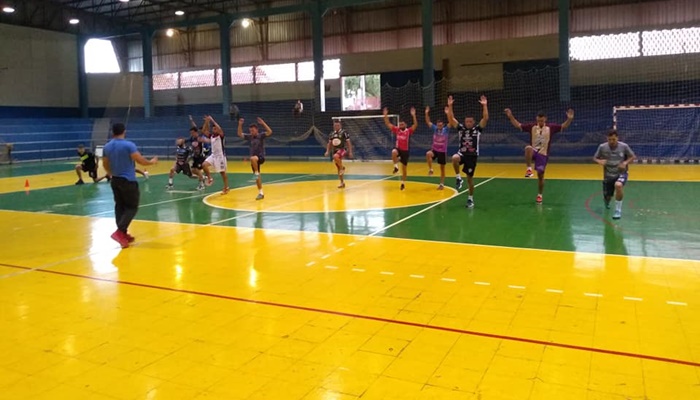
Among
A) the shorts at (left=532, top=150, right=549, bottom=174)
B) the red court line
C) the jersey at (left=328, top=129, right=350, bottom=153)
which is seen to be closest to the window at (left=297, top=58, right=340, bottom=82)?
the jersey at (left=328, top=129, right=350, bottom=153)

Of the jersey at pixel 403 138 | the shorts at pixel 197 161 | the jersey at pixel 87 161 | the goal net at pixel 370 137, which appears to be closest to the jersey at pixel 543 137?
the jersey at pixel 403 138

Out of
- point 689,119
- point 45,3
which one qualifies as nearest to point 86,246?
point 689,119

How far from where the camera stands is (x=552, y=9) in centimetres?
3241

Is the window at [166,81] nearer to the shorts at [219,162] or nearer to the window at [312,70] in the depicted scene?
the window at [312,70]

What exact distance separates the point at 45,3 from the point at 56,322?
41.4 meters

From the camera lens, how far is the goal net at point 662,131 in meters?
23.8

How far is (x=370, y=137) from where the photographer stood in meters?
30.2

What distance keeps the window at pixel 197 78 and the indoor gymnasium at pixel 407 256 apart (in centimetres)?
1436

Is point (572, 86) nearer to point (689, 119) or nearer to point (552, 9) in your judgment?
point (552, 9)

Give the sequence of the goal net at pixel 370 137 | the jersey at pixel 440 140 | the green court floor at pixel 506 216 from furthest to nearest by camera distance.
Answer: the goal net at pixel 370 137 < the jersey at pixel 440 140 < the green court floor at pixel 506 216

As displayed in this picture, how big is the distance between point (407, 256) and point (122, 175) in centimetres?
493

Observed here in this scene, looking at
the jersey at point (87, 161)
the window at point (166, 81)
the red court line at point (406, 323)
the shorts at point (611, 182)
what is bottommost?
the red court line at point (406, 323)

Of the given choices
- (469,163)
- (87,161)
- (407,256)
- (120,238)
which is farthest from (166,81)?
(407,256)

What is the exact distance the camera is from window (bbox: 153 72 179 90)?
44.5m
